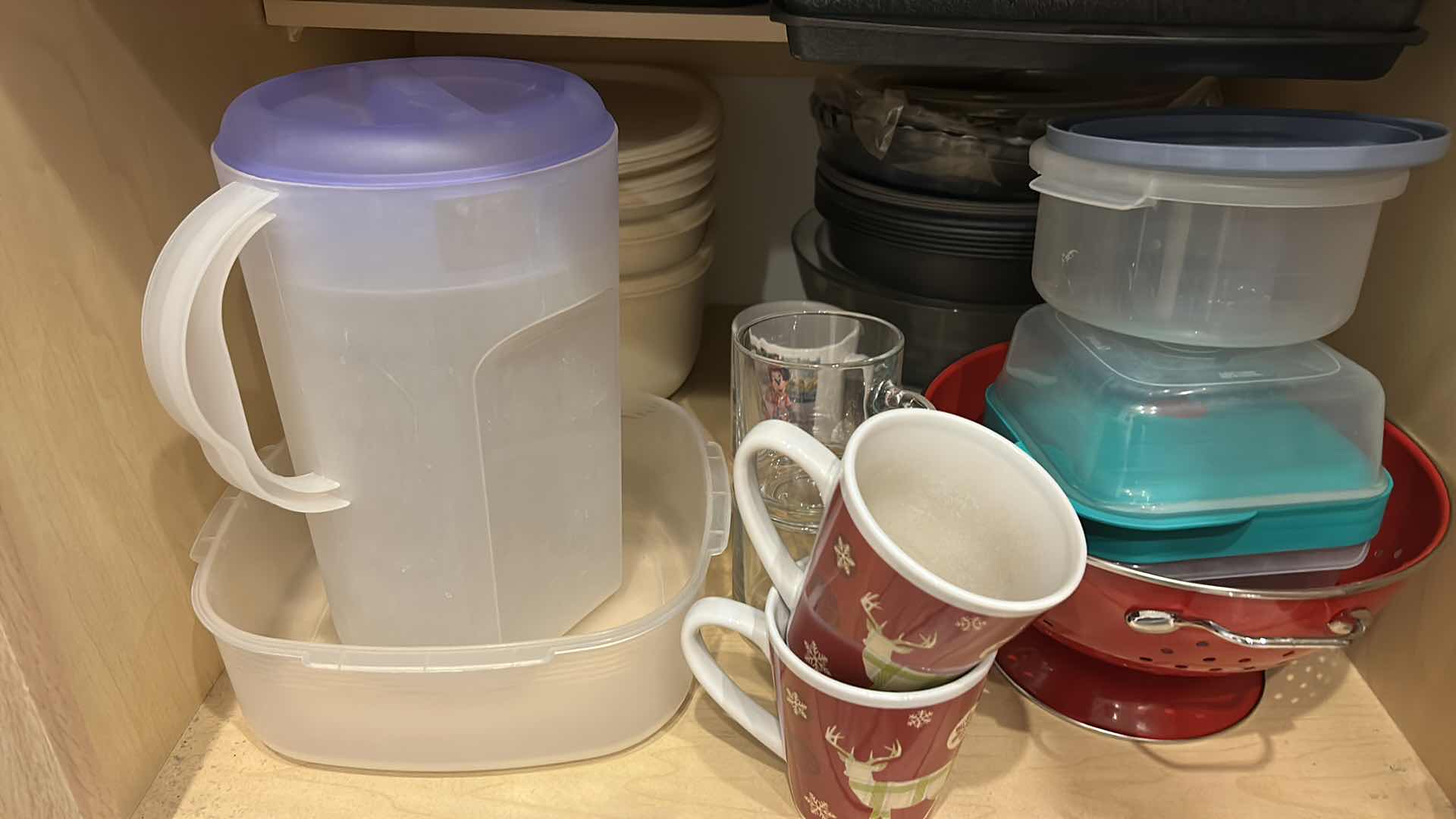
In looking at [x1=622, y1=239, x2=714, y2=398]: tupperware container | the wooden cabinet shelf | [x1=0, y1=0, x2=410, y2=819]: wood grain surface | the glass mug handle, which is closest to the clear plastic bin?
the glass mug handle

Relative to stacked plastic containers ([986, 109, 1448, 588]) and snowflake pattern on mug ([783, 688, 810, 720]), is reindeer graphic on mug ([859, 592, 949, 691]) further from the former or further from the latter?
stacked plastic containers ([986, 109, 1448, 588])

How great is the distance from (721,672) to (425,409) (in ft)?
0.71

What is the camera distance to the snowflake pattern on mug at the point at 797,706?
47cm

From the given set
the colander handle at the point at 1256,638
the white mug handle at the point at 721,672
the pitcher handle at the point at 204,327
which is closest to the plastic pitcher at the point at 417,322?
the pitcher handle at the point at 204,327

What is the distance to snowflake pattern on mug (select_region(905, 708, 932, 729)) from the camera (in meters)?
0.45

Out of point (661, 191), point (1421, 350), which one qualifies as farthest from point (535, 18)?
point (1421, 350)

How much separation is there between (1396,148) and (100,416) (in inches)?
25.7

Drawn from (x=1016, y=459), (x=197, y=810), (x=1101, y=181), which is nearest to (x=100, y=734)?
(x=197, y=810)

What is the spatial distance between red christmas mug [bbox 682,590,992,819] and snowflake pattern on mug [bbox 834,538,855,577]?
2.5 inches

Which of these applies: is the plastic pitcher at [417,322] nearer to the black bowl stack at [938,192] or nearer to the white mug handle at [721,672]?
the white mug handle at [721,672]

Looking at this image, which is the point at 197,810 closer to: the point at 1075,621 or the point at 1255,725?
the point at 1075,621

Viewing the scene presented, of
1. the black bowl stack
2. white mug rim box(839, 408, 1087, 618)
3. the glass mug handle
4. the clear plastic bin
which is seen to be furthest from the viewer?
the black bowl stack

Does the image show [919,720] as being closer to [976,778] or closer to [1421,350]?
[976,778]

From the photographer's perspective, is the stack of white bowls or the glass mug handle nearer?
the glass mug handle
